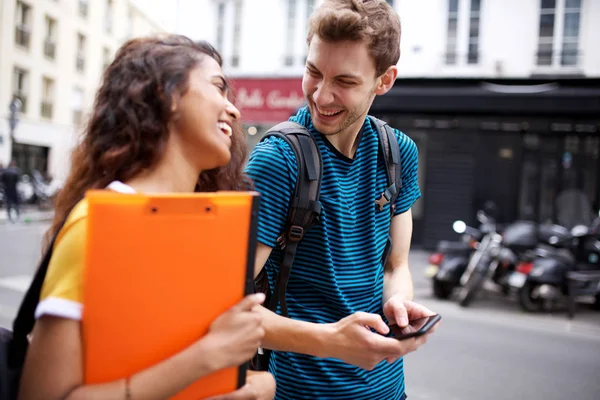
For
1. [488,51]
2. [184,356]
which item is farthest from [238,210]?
[488,51]

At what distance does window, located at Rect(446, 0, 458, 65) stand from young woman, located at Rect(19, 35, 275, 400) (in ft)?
44.9

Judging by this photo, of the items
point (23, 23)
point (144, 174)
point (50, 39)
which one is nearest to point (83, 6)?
point (23, 23)

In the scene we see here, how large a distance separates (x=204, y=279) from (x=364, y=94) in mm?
764

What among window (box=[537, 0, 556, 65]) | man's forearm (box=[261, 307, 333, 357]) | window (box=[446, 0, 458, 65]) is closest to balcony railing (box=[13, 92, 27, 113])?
window (box=[446, 0, 458, 65])

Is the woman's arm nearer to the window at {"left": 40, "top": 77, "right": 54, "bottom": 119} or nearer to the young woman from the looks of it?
the young woman

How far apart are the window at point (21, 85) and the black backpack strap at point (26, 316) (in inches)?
768

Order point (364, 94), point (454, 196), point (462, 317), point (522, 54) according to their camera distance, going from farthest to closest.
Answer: point (522, 54) → point (454, 196) → point (462, 317) → point (364, 94)

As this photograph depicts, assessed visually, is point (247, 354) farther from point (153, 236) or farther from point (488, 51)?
point (488, 51)

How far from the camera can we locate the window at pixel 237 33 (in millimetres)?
16359

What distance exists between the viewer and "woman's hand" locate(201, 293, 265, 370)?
87 cm

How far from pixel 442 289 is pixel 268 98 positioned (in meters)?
9.35

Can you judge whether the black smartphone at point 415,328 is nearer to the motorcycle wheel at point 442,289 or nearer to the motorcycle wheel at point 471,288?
the motorcycle wheel at point 471,288

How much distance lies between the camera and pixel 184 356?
854 millimetres

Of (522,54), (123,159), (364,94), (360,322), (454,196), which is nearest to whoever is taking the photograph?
(123,159)
